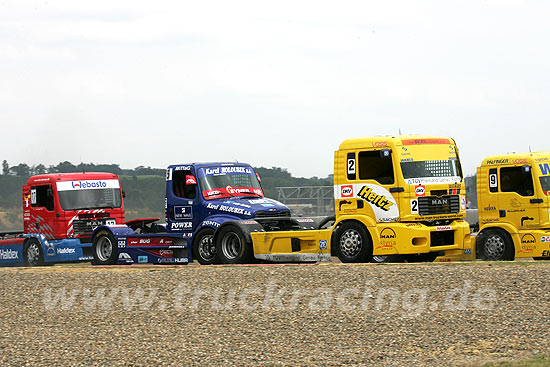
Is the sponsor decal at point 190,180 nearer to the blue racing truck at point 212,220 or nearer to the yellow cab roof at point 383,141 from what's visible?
the blue racing truck at point 212,220

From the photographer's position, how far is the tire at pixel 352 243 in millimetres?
17344

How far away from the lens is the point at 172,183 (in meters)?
20.4

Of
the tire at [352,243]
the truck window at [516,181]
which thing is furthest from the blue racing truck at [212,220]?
the truck window at [516,181]

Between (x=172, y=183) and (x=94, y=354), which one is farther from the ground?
(x=172, y=183)

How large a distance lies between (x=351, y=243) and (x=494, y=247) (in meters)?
3.56

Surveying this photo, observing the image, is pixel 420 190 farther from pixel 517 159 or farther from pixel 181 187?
pixel 181 187

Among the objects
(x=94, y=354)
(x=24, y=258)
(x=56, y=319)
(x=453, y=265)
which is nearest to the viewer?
(x=94, y=354)

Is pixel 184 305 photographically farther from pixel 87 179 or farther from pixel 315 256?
pixel 87 179

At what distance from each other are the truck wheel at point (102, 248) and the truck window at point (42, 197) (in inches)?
122

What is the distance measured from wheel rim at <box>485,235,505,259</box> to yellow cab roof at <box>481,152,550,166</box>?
1.61m

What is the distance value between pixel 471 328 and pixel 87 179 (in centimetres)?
1640

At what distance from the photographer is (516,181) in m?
19.3

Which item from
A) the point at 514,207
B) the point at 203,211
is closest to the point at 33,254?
the point at 203,211

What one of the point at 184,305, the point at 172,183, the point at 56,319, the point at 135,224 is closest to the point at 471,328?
the point at 184,305
